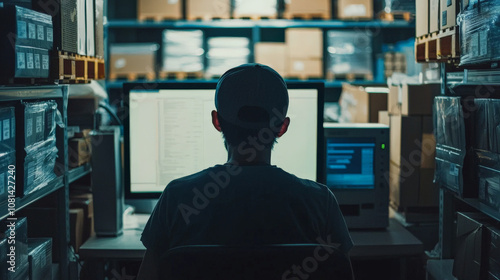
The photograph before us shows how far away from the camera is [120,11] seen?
561 centimetres

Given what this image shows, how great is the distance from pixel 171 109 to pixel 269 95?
2.47 feet

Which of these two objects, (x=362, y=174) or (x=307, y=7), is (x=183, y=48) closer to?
(x=307, y=7)

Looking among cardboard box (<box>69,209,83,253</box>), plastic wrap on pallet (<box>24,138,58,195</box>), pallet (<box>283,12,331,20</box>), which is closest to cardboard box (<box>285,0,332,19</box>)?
pallet (<box>283,12,331,20</box>)

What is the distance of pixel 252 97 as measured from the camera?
1.30 meters

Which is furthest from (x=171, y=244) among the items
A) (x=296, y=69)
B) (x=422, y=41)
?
(x=296, y=69)

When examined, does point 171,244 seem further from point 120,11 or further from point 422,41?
point 120,11

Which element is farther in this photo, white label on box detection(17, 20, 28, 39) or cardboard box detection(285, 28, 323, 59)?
cardboard box detection(285, 28, 323, 59)

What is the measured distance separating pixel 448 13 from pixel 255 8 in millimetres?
3249

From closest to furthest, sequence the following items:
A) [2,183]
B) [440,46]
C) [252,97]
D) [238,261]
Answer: [238,261] < [252,97] < [2,183] < [440,46]

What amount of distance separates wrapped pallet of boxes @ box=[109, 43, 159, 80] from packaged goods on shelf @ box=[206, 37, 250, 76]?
0.49 metres

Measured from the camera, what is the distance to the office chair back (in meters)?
1.00

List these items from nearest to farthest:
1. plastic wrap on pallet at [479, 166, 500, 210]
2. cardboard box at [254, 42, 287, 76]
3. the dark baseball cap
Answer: the dark baseball cap < plastic wrap on pallet at [479, 166, 500, 210] < cardboard box at [254, 42, 287, 76]

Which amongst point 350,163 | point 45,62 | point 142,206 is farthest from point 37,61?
point 350,163

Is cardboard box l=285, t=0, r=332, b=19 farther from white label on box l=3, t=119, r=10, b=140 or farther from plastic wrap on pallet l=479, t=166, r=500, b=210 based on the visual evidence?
white label on box l=3, t=119, r=10, b=140
